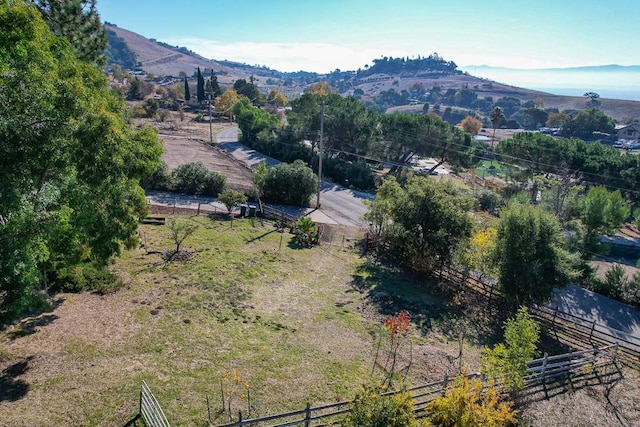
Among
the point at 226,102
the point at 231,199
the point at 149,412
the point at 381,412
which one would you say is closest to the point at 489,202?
the point at 231,199

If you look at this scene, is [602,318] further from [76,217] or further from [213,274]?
[76,217]

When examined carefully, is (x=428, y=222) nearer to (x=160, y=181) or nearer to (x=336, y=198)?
(x=336, y=198)

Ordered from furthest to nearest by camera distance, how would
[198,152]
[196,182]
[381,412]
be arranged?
[198,152]
[196,182]
[381,412]

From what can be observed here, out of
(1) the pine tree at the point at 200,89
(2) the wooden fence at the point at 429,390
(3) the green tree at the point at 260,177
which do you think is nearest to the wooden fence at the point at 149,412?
(2) the wooden fence at the point at 429,390

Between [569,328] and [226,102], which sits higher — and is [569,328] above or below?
below

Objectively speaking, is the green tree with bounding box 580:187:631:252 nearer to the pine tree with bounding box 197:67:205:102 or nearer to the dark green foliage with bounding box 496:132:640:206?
the dark green foliage with bounding box 496:132:640:206

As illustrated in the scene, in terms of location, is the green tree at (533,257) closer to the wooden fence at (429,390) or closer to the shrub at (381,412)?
the wooden fence at (429,390)
